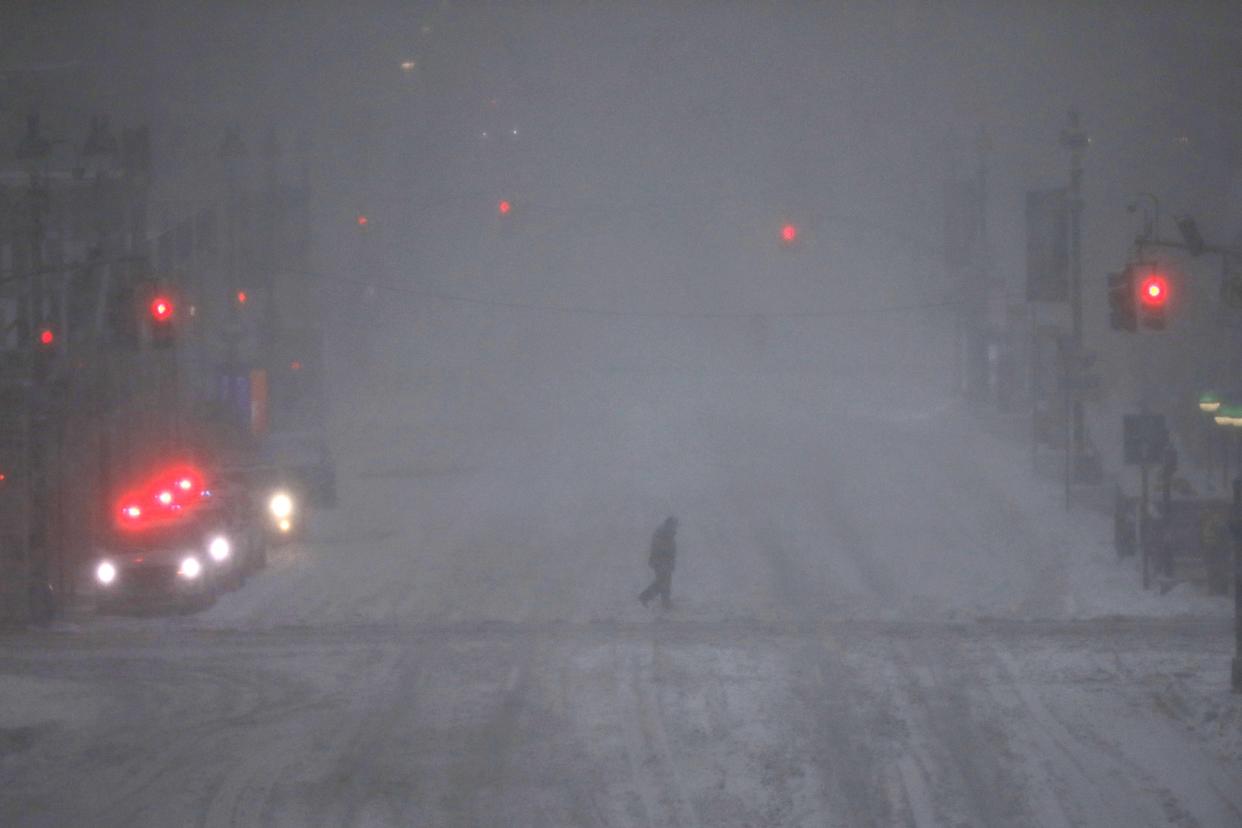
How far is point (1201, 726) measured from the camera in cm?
1420

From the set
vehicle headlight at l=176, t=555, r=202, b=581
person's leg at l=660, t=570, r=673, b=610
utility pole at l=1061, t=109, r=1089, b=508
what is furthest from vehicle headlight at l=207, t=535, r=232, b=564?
utility pole at l=1061, t=109, r=1089, b=508

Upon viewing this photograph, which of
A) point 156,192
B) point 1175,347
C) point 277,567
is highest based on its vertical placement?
point 156,192

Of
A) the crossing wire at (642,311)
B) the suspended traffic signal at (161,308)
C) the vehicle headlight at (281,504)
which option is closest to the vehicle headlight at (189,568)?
the suspended traffic signal at (161,308)

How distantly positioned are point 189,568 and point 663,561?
24.6 ft

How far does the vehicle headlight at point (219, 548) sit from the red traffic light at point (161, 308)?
3.94 m

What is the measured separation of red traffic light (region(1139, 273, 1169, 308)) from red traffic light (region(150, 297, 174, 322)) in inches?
548

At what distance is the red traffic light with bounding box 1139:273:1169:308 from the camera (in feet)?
59.4

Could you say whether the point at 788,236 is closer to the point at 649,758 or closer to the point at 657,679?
the point at 657,679

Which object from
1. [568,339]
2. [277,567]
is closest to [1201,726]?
[277,567]

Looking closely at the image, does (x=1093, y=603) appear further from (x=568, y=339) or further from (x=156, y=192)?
(x=568, y=339)

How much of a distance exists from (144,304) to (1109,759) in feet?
49.8

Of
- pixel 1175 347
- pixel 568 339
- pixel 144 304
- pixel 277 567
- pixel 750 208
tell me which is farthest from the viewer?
pixel 750 208

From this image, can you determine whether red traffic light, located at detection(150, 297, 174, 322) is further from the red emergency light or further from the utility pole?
the utility pole

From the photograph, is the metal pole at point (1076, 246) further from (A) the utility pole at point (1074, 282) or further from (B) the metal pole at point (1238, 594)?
(B) the metal pole at point (1238, 594)
